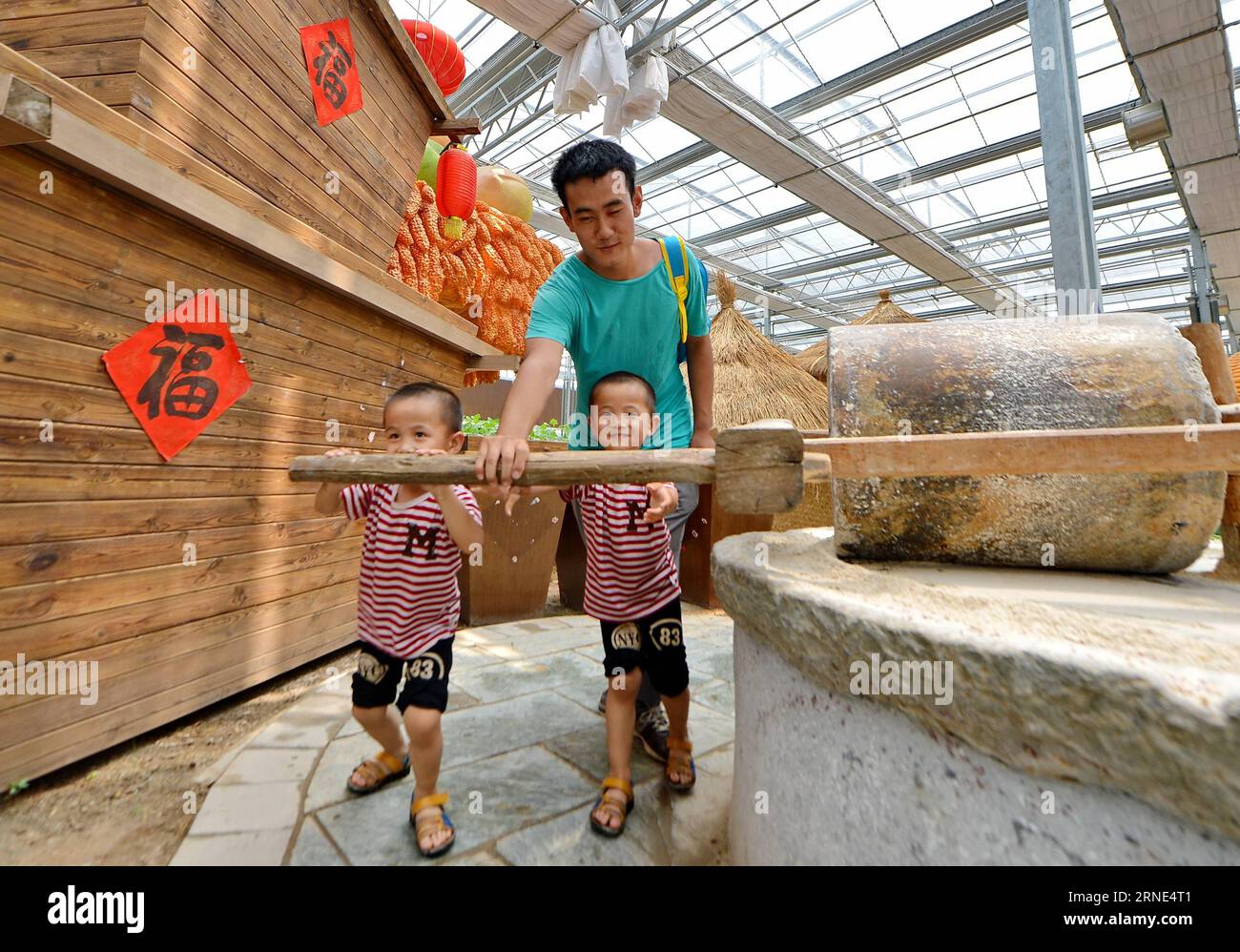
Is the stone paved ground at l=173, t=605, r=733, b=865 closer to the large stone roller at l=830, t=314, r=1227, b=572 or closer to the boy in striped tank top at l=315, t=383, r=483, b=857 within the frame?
the boy in striped tank top at l=315, t=383, r=483, b=857

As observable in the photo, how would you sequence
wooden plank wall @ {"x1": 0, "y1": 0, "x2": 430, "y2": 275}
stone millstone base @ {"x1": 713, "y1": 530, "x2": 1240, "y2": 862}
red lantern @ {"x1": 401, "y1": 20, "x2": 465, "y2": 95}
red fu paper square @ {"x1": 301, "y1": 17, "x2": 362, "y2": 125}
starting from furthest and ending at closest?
red lantern @ {"x1": 401, "y1": 20, "x2": 465, "y2": 95} < red fu paper square @ {"x1": 301, "y1": 17, "x2": 362, "y2": 125} < wooden plank wall @ {"x1": 0, "y1": 0, "x2": 430, "y2": 275} < stone millstone base @ {"x1": 713, "y1": 530, "x2": 1240, "y2": 862}

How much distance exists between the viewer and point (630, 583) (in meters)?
1.81

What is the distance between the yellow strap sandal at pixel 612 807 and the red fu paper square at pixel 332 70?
3.35 meters

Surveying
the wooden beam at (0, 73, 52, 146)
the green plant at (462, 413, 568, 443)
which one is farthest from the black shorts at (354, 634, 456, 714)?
the green plant at (462, 413, 568, 443)

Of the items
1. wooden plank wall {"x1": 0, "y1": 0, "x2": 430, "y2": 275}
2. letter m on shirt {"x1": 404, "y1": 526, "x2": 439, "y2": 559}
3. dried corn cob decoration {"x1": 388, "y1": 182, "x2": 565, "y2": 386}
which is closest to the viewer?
letter m on shirt {"x1": 404, "y1": 526, "x2": 439, "y2": 559}

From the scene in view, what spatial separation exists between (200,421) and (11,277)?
2.45 ft

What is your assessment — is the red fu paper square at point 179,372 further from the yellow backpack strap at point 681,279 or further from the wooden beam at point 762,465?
the wooden beam at point 762,465

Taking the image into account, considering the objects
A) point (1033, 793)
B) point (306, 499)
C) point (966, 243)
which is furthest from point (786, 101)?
point (1033, 793)

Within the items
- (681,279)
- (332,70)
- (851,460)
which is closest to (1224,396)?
(851,460)

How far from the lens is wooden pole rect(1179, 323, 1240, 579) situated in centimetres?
155

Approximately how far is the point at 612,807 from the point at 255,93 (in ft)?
10.5

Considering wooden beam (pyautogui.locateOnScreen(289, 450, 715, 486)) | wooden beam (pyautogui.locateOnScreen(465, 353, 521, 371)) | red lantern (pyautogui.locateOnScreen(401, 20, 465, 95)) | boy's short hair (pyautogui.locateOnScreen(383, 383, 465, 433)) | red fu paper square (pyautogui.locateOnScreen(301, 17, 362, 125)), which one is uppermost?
red lantern (pyautogui.locateOnScreen(401, 20, 465, 95))

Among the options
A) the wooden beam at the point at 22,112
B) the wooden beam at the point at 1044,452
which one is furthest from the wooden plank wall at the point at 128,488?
the wooden beam at the point at 1044,452
